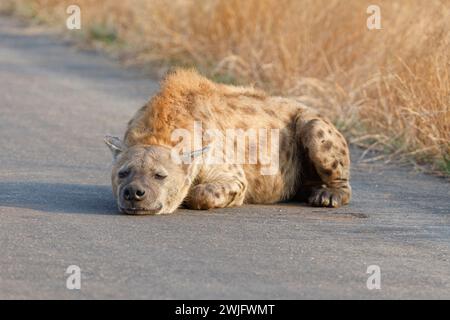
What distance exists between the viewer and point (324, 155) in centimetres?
843

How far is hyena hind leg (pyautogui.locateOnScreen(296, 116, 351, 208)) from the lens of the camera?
8383 mm

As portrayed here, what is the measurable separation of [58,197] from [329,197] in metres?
1.75

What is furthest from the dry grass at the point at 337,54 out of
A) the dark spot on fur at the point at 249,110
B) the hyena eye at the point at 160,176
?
the hyena eye at the point at 160,176

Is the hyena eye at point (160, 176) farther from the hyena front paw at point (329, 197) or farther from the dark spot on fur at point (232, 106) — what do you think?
the hyena front paw at point (329, 197)

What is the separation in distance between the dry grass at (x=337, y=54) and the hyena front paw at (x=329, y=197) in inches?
57.4

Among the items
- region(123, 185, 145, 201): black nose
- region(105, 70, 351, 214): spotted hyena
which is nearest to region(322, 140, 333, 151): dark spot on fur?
region(105, 70, 351, 214): spotted hyena

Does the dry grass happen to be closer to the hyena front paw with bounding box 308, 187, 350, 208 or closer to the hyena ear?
the hyena front paw with bounding box 308, 187, 350, 208

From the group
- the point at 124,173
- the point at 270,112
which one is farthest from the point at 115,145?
the point at 270,112

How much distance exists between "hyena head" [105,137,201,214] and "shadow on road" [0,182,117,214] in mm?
240

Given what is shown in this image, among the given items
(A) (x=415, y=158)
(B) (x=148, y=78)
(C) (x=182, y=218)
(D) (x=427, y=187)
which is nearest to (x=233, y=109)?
(C) (x=182, y=218)

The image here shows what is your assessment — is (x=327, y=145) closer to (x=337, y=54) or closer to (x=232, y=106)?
(x=232, y=106)

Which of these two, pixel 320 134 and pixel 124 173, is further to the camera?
pixel 320 134

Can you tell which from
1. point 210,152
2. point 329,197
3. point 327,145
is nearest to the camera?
point 210,152

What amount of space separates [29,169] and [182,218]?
1.97 m
